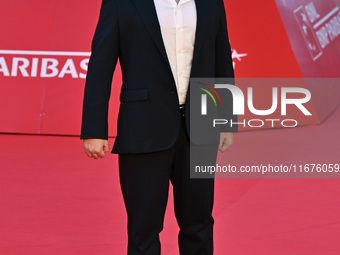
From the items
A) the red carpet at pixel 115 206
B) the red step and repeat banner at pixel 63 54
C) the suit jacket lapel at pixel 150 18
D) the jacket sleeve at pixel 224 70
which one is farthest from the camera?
the red step and repeat banner at pixel 63 54

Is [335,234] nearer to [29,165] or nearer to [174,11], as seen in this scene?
[174,11]

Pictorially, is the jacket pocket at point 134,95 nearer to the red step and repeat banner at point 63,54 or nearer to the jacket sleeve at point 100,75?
the jacket sleeve at point 100,75

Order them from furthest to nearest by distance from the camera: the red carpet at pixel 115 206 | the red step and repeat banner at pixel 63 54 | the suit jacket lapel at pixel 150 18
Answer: the red step and repeat banner at pixel 63 54
the red carpet at pixel 115 206
the suit jacket lapel at pixel 150 18

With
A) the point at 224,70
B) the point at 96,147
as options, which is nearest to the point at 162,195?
the point at 96,147

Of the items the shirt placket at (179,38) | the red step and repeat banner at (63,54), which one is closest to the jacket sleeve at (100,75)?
the shirt placket at (179,38)

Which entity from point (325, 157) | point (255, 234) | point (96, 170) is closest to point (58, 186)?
point (96, 170)

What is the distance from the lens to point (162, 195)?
7.79 feet

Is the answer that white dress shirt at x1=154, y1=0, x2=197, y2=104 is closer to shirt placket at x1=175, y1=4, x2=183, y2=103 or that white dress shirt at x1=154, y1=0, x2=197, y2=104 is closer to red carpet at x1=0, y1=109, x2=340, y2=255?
shirt placket at x1=175, y1=4, x2=183, y2=103

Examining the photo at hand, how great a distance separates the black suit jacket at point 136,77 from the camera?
227cm

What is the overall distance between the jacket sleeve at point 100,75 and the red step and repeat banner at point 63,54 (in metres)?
3.96

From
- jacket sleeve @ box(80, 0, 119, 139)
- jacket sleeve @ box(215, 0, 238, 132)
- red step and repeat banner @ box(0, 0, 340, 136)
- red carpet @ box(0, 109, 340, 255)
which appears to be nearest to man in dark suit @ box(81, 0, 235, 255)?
jacket sleeve @ box(80, 0, 119, 139)

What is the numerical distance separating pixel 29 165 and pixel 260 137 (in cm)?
239

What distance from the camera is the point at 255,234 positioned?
3623mm

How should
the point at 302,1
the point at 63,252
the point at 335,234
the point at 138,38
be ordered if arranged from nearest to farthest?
the point at 138,38
the point at 63,252
the point at 335,234
the point at 302,1
